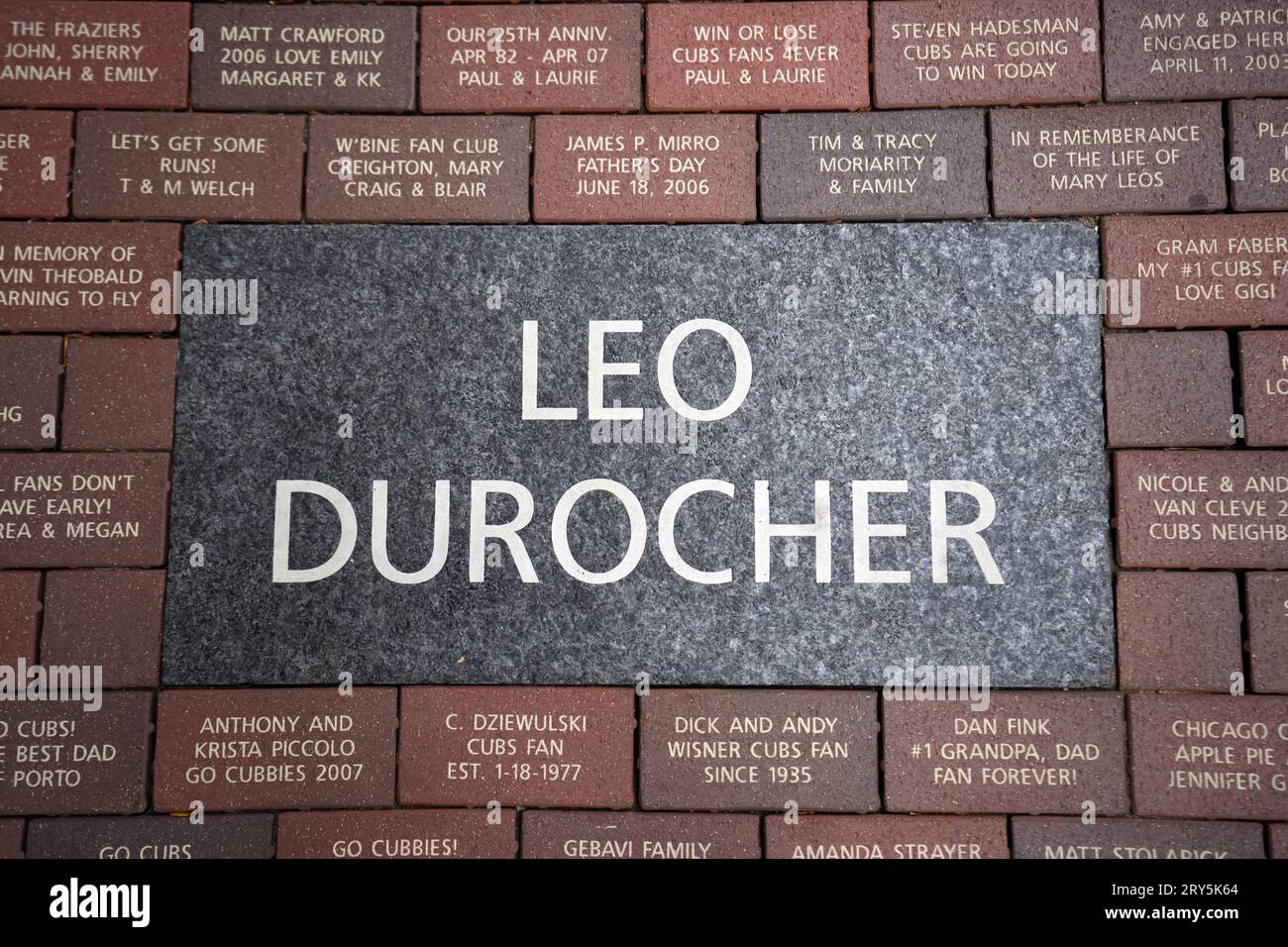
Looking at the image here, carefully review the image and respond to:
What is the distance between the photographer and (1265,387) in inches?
62.6

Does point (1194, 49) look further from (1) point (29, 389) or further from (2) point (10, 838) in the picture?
(2) point (10, 838)

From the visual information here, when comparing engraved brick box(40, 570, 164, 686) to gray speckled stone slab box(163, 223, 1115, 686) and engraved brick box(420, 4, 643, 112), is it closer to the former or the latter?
gray speckled stone slab box(163, 223, 1115, 686)

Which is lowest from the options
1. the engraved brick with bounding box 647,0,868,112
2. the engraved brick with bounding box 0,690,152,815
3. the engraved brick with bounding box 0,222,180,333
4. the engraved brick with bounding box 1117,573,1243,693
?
the engraved brick with bounding box 0,690,152,815

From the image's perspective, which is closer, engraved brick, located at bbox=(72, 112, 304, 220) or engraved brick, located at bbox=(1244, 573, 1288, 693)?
engraved brick, located at bbox=(1244, 573, 1288, 693)

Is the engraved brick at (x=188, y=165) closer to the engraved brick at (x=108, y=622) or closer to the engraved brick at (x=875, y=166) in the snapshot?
the engraved brick at (x=108, y=622)

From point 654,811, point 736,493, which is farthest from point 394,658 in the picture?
Answer: point 736,493

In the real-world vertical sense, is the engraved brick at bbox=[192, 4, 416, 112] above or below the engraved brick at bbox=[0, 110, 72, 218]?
above

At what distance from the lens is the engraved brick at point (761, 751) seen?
5.10ft

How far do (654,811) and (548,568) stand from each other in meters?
0.47

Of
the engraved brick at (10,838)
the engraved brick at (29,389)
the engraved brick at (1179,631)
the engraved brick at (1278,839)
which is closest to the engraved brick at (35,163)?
the engraved brick at (29,389)

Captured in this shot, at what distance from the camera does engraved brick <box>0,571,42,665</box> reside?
1583mm

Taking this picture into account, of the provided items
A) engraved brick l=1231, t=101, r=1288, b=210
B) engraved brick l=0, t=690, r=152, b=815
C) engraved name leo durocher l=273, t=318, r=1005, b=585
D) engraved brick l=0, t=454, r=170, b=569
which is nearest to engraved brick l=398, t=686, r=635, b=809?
engraved name leo durocher l=273, t=318, r=1005, b=585

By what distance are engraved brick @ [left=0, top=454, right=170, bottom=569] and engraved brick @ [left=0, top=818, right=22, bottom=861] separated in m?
0.46

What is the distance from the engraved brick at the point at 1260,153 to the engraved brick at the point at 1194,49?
0.03 m
